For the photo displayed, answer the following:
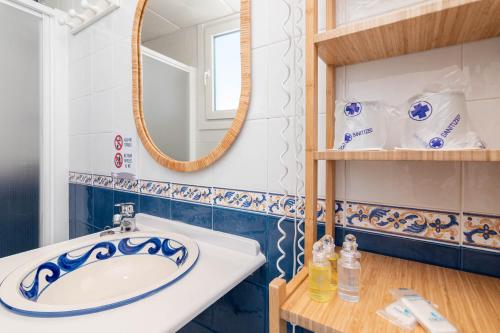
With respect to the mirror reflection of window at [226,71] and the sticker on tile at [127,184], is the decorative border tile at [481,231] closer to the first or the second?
the mirror reflection of window at [226,71]

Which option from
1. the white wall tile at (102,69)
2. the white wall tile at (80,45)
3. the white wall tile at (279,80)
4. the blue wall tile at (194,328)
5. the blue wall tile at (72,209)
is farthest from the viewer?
the blue wall tile at (72,209)

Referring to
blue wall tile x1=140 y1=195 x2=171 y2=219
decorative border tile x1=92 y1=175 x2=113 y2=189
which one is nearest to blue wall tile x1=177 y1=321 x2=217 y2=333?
blue wall tile x1=140 y1=195 x2=171 y2=219

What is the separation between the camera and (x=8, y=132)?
4.51ft

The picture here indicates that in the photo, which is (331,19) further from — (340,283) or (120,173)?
(120,173)

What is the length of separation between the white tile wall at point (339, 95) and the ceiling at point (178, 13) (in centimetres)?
12

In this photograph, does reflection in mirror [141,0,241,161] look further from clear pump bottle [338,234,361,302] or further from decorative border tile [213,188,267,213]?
clear pump bottle [338,234,361,302]

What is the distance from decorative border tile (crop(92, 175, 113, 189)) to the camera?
135 cm

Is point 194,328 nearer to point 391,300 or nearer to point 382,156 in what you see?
point 391,300

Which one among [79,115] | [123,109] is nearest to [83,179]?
[79,115]

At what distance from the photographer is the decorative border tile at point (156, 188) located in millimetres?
1105

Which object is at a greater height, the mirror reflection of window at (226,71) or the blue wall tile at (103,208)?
the mirror reflection of window at (226,71)

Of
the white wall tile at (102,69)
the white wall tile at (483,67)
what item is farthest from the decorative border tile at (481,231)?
the white wall tile at (102,69)

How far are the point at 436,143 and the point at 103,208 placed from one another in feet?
4.88

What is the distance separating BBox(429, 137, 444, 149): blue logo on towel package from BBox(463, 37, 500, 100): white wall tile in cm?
19
